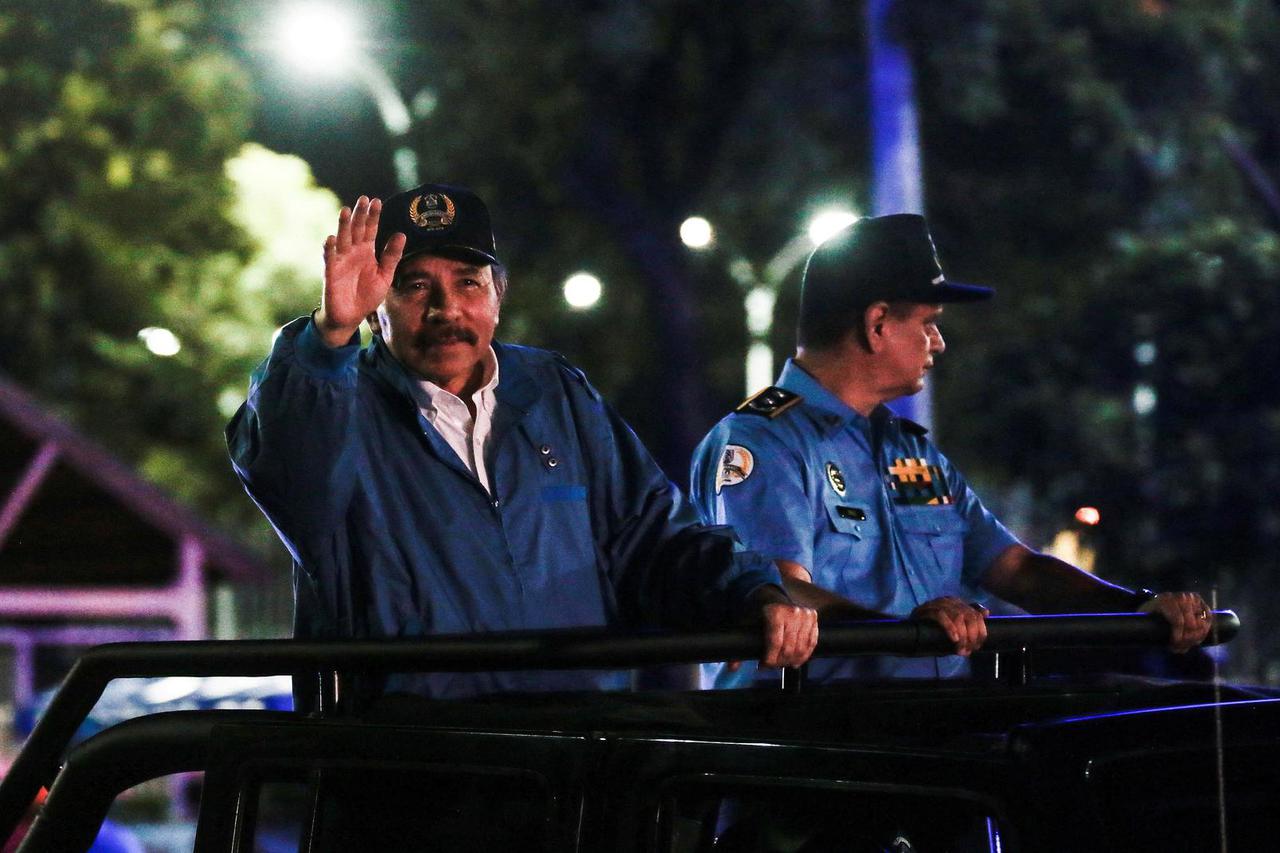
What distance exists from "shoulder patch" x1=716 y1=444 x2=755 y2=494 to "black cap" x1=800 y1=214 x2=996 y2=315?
1.49 ft

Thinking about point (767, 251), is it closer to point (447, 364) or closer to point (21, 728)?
point (21, 728)

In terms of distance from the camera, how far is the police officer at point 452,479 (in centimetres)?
310

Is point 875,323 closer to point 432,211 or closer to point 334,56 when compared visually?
point 432,211

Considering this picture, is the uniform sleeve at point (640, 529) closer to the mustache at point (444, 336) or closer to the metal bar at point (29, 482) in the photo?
the mustache at point (444, 336)

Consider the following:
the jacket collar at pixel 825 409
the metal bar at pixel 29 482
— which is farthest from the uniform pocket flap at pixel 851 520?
the metal bar at pixel 29 482

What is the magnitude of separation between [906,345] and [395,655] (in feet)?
6.19

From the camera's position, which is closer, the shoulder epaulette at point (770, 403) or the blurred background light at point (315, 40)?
the shoulder epaulette at point (770, 403)

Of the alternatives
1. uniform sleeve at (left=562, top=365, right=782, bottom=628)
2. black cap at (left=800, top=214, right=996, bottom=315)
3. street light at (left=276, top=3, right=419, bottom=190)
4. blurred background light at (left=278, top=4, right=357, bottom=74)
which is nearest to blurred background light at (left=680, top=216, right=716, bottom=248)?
street light at (left=276, top=3, right=419, bottom=190)

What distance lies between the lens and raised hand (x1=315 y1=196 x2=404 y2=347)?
3.08m

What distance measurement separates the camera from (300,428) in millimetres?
3078

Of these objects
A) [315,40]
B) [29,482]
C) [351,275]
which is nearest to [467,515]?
[351,275]

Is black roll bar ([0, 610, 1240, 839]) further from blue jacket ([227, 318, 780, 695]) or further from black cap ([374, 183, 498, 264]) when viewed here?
black cap ([374, 183, 498, 264])

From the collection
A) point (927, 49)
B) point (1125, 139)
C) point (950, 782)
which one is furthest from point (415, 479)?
point (1125, 139)

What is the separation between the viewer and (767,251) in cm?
2017
